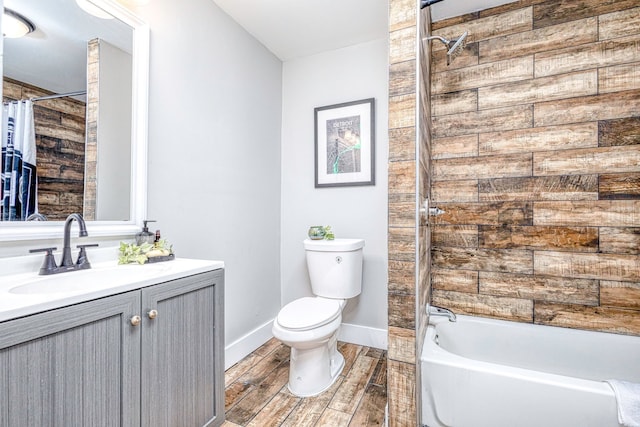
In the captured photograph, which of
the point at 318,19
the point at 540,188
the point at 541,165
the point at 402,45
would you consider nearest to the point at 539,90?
the point at 541,165

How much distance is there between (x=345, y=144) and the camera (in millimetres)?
2373

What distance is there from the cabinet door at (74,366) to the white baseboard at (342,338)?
1.09 meters

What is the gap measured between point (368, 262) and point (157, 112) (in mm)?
1710

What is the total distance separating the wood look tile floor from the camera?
1.51 metres

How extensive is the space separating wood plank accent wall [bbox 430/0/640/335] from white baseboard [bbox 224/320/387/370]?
1.90 feet

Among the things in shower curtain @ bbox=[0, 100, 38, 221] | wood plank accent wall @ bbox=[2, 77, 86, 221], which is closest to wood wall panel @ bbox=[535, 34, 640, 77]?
wood plank accent wall @ bbox=[2, 77, 86, 221]

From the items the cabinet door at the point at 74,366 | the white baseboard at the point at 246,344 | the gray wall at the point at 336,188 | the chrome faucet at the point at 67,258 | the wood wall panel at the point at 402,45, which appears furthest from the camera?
the gray wall at the point at 336,188

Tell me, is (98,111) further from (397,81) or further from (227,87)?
(397,81)

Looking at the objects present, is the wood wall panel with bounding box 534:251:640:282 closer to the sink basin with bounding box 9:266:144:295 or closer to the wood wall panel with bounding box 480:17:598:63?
the wood wall panel with bounding box 480:17:598:63

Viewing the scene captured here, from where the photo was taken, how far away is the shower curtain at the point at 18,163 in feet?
3.59

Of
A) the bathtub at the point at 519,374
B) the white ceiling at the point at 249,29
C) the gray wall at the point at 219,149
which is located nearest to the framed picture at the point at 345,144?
the gray wall at the point at 219,149

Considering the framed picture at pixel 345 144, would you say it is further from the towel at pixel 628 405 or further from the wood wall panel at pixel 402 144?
the towel at pixel 628 405

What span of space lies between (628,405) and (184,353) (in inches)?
66.3

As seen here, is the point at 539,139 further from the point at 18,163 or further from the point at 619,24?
the point at 18,163
